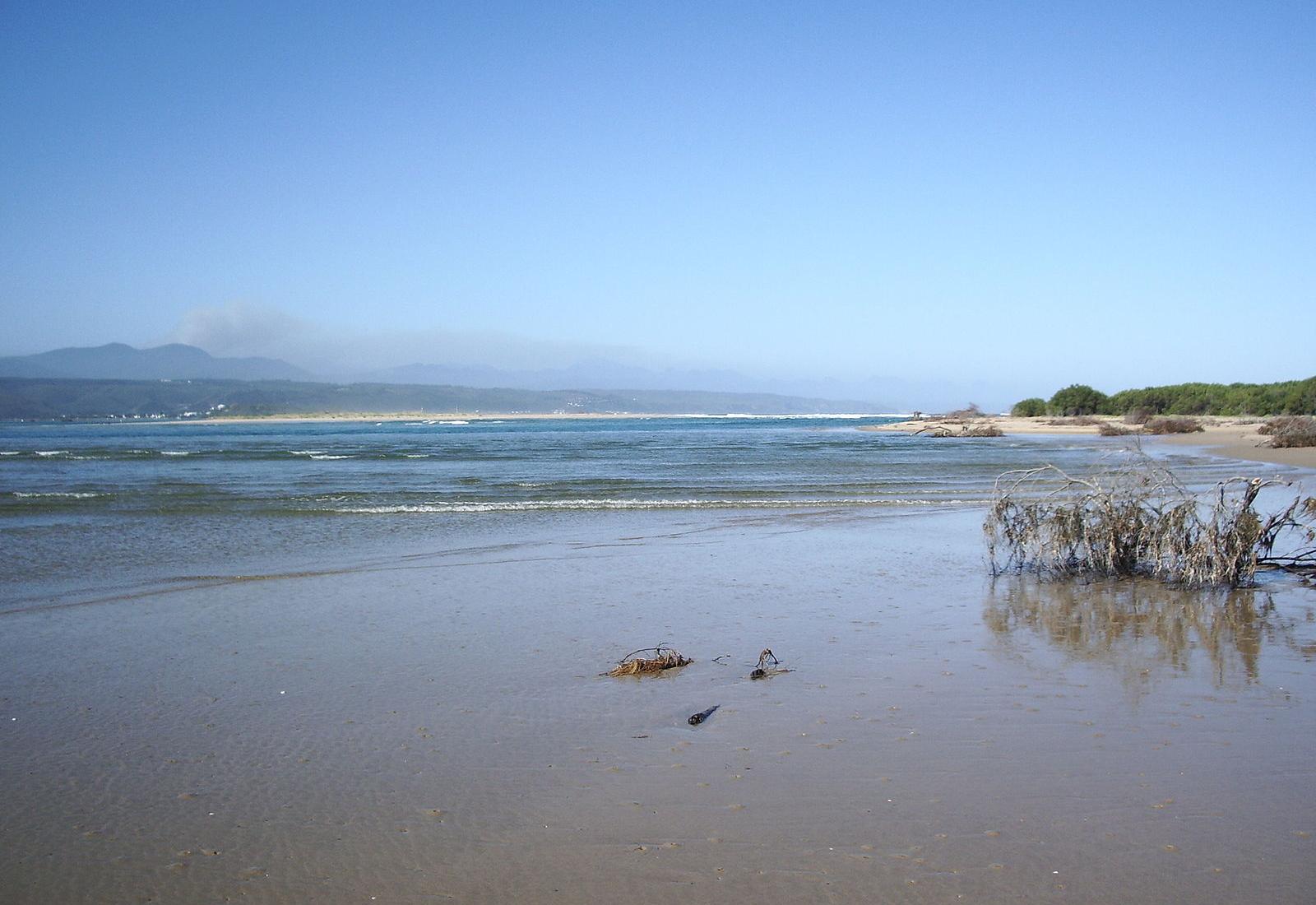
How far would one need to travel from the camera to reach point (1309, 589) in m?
10.7

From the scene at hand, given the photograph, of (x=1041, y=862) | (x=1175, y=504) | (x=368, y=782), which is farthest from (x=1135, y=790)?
(x=1175, y=504)

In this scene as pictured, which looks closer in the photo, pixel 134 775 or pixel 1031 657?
pixel 134 775

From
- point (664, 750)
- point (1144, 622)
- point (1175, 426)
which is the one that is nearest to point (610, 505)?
point (1144, 622)

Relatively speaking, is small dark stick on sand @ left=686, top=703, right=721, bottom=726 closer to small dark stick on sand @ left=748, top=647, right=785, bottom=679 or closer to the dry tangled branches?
small dark stick on sand @ left=748, top=647, right=785, bottom=679

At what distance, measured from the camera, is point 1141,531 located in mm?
11367

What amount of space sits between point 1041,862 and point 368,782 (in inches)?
146

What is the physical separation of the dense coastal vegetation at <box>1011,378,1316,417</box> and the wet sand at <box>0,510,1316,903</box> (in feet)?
199

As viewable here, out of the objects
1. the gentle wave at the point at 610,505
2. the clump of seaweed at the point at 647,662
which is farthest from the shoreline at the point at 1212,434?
the gentle wave at the point at 610,505

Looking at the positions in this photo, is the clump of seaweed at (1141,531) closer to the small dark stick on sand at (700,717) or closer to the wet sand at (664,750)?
the wet sand at (664,750)

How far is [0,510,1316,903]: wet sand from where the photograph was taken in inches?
172

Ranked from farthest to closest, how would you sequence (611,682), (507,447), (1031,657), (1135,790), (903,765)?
1. (507,447)
2. (1031,657)
3. (611,682)
4. (903,765)
5. (1135,790)

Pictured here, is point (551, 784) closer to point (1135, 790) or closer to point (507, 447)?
point (1135, 790)

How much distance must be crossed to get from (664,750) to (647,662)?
5.83ft

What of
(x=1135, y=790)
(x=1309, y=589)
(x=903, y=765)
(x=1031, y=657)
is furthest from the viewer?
(x=1309, y=589)
